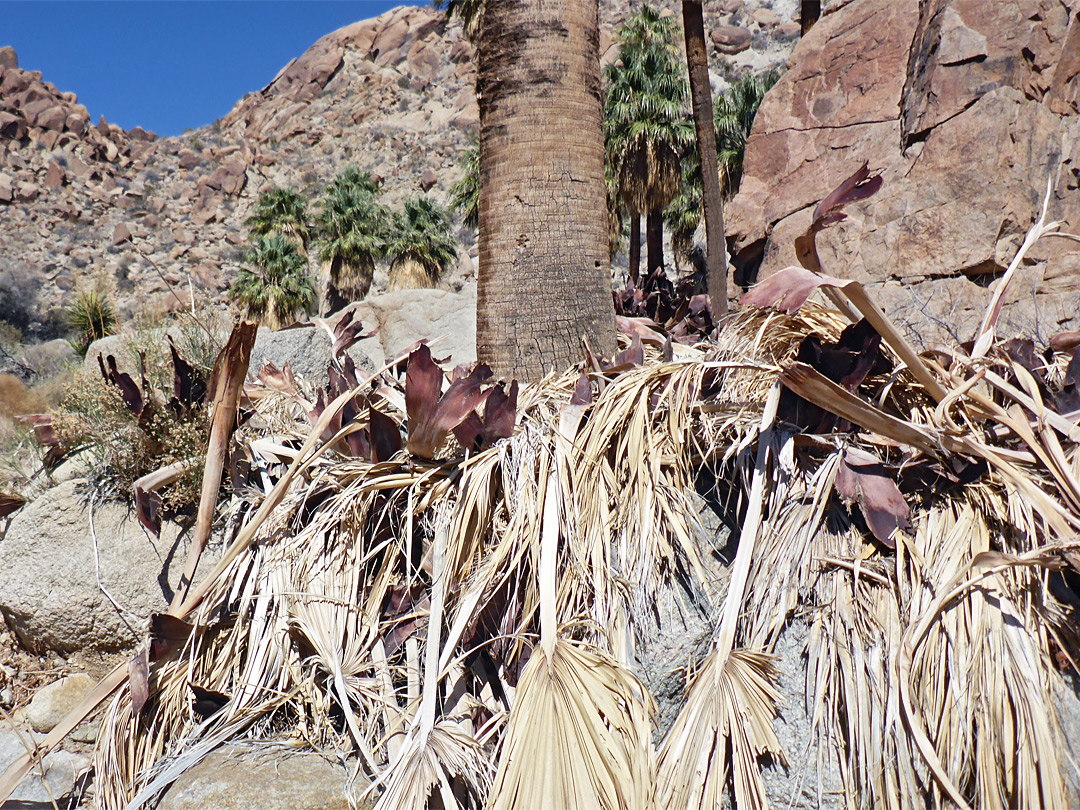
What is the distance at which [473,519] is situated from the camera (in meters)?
2.28

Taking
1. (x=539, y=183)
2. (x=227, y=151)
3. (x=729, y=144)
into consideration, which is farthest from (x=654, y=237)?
(x=227, y=151)

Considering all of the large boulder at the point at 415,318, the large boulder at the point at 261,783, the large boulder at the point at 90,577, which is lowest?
the large boulder at the point at 261,783

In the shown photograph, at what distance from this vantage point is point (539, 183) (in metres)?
3.15

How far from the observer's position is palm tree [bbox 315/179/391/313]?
2191cm

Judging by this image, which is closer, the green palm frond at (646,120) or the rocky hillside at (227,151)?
the green palm frond at (646,120)

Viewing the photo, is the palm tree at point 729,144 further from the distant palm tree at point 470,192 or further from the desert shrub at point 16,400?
the desert shrub at point 16,400

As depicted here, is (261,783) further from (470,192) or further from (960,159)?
(470,192)

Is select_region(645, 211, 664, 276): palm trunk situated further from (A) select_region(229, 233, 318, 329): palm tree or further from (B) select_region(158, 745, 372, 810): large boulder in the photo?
(B) select_region(158, 745, 372, 810): large boulder

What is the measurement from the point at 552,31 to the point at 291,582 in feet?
8.39

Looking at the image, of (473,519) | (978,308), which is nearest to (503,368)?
(473,519)

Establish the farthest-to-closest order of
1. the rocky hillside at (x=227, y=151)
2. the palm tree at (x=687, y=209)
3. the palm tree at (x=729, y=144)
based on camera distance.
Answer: the rocky hillside at (x=227, y=151), the palm tree at (x=687, y=209), the palm tree at (x=729, y=144)

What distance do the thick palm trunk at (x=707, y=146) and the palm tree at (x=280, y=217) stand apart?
17001 mm

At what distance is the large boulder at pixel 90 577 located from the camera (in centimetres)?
282

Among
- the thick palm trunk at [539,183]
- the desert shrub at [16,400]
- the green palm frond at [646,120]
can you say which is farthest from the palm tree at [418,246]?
the thick palm trunk at [539,183]
